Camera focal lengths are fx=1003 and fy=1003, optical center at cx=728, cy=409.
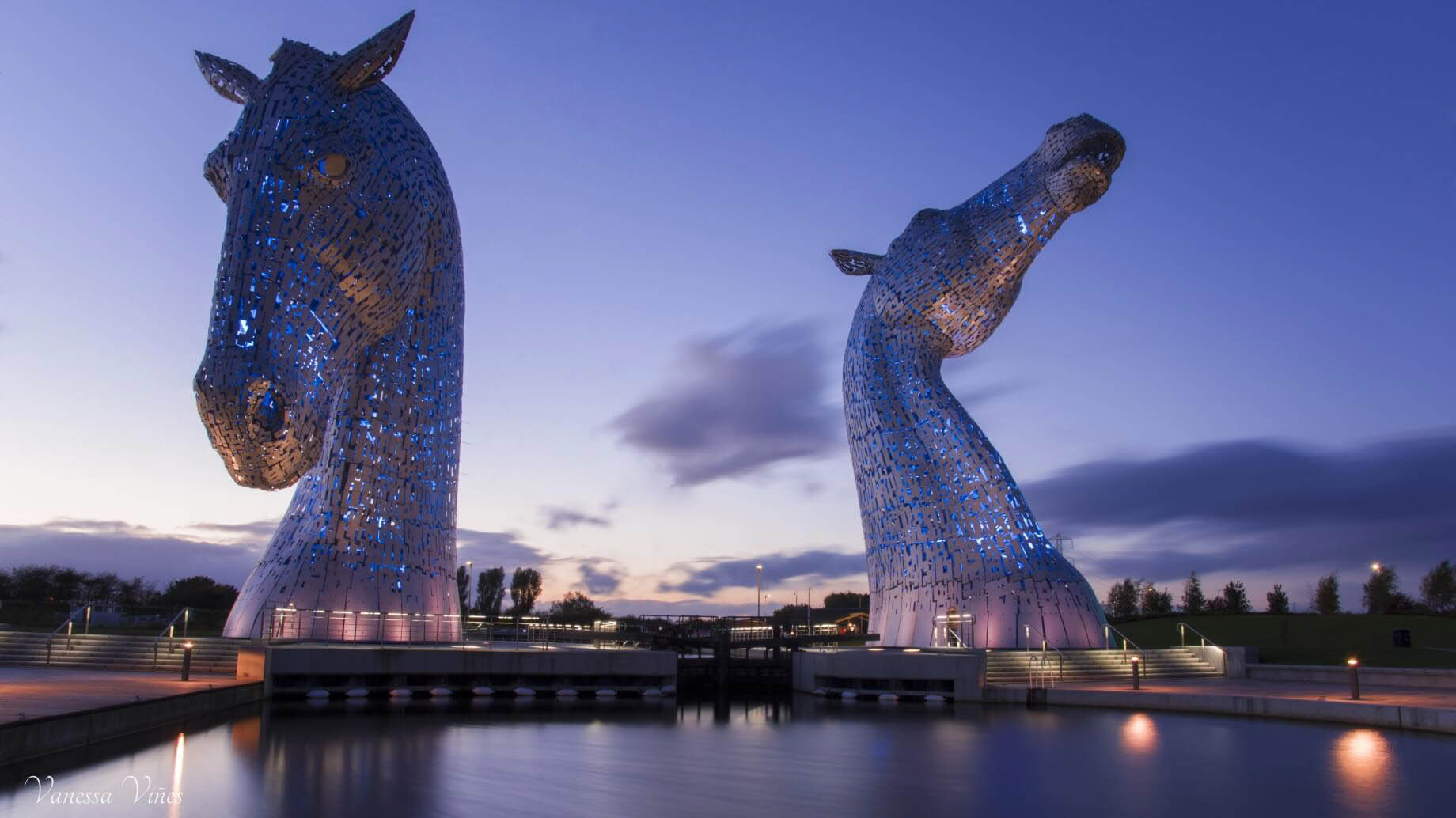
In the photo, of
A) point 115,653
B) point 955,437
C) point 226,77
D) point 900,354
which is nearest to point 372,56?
point 226,77

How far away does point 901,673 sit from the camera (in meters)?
18.5

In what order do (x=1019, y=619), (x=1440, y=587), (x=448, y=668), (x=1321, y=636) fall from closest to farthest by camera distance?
1. (x=448, y=668)
2. (x=1019, y=619)
3. (x=1321, y=636)
4. (x=1440, y=587)

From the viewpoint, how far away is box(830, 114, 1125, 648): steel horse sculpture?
70.2 ft

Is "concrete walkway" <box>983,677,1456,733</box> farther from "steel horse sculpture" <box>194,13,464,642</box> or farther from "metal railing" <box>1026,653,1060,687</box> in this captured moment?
"steel horse sculpture" <box>194,13,464,642</box>

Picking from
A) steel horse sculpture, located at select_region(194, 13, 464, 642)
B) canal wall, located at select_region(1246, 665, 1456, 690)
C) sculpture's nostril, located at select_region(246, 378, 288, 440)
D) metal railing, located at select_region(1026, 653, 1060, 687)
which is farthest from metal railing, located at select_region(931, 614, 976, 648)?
sculpture's nostril, located at select_region(246, 378, 288, 440)

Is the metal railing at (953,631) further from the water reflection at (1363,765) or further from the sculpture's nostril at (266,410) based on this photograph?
the sculpture's nostril at (266,410)

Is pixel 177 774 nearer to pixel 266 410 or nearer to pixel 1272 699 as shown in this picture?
pixel 266 410

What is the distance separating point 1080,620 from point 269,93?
59.4ft

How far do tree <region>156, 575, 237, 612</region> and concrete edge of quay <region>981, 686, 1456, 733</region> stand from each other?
2086 inches

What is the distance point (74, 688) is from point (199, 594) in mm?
54794

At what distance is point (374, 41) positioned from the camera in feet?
49.7

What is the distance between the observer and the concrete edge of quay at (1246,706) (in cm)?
1296

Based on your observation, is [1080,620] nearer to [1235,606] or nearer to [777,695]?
[777,695]

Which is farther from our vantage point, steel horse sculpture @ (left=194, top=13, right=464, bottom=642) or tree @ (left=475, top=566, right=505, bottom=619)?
tree @ (left=475, top=566, right=505, bottom=619)
